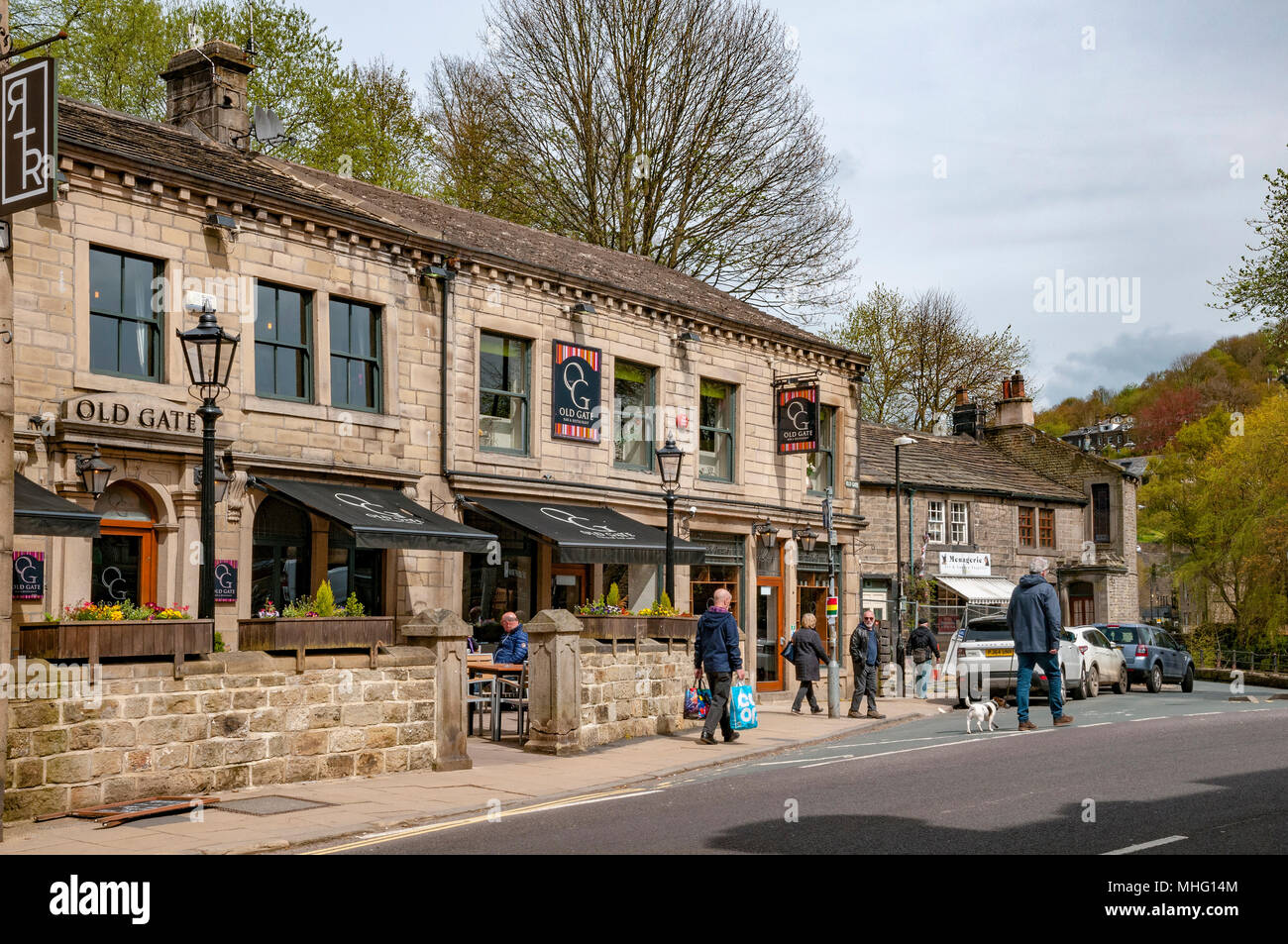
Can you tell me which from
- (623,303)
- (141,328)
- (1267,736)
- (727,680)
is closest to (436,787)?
(727,680)

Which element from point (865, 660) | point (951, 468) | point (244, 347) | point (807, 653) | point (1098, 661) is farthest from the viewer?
point (951, 468)

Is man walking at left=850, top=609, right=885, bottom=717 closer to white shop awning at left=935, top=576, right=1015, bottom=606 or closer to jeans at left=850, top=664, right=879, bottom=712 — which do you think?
jeans at left=850, top=664, right=879, bottom=712

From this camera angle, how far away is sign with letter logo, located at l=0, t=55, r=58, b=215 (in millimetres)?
9742

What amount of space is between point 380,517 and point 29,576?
448 cm

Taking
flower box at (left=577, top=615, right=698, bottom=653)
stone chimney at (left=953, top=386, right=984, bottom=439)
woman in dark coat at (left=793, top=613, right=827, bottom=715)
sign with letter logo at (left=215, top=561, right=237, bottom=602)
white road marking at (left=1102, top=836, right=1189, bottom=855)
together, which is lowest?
white road marking at (left=1102, top=836, right=1189, bottom=855)

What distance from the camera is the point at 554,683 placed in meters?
15.5

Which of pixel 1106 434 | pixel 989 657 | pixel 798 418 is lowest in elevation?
pixel 989 657

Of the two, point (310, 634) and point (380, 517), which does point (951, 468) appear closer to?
point (380, 517)

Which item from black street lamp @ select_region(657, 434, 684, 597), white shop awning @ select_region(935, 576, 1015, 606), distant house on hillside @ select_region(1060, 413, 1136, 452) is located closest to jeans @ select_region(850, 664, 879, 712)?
black street lamp @ select_region(657, 434, 684, 597)

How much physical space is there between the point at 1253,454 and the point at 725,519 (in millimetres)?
24799

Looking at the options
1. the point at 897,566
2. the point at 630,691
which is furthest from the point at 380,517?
the point at 897,566

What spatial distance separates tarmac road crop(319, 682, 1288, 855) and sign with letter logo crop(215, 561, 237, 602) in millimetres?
7064

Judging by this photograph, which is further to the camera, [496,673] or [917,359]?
[917,359]

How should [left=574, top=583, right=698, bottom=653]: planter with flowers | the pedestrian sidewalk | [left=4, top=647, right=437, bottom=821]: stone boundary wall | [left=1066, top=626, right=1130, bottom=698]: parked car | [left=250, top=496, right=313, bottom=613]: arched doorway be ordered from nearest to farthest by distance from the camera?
the pedestrian sidewalk, [left=4, top=647, right=437, bottom=821]: stone boundary wall, [left=574, top=583, right=698, bottom=653]: planter with flowers, [left=250, top=496, right=313, bottom=613]: arched doorway, [left=1066, top=626, right=1130, bottom=698]: parked car
